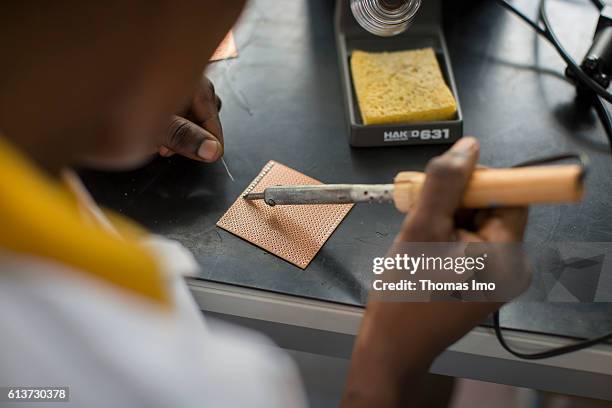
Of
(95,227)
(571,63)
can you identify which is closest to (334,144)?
(571,63)

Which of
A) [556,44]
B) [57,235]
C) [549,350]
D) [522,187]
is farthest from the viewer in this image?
[556,44]

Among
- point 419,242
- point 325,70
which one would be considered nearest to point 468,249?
point 419,242

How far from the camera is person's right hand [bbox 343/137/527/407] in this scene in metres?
0.51

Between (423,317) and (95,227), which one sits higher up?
(95,227)

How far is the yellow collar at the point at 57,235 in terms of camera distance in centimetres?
31

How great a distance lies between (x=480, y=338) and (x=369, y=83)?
34 centimetres

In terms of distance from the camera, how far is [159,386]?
37cm

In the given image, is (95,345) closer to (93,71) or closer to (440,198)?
(93,71)

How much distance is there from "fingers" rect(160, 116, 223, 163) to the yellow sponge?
0.19 m

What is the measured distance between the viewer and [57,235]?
32cm

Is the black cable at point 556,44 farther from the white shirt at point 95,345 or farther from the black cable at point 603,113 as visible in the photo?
the white shirt at point 95,345

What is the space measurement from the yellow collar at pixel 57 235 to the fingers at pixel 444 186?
0.77 feet

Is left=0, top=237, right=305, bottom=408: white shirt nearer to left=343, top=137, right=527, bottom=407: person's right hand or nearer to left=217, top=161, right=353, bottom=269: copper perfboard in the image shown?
left=343, top=137, right=527, bottom=407: person's right hand

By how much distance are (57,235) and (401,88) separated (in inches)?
22.4
